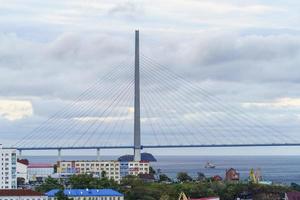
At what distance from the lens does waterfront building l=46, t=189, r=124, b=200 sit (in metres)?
30.7

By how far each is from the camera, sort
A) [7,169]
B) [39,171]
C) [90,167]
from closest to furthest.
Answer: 1. [7,169]
2. [39,171]
3. [90,167]

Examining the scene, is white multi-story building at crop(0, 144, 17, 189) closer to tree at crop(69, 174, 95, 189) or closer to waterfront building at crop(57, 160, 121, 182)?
tree at crop(69, 174, 95, 189)

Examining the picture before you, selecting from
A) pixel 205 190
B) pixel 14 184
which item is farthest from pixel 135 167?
pixel 205 190

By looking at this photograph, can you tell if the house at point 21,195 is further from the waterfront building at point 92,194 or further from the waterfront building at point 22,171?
the waterfront building at point 22,171

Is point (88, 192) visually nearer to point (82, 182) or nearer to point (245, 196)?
point (82, 182)

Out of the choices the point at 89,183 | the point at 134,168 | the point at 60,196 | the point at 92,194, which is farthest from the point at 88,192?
the point at 134,168

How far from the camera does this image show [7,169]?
3697 centimetres

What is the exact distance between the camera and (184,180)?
→ 1574 inches

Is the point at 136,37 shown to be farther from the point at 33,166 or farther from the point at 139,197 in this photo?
the point at 33,166

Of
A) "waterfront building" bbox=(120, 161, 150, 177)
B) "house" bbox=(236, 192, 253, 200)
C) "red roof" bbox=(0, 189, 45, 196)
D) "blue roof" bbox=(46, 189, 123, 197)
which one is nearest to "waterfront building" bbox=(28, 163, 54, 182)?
"waterfront building" bbox=(120, 161, 150, 177)

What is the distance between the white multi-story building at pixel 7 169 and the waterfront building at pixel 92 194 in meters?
5.47

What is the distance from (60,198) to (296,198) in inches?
248

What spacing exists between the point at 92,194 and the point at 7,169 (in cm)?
640

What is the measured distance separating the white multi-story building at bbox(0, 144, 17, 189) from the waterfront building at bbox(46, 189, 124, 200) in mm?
5470
